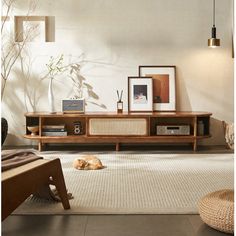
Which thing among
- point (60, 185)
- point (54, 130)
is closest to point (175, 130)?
point (54, 130)

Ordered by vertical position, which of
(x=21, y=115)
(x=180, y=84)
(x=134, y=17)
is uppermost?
(x=134, y=17)

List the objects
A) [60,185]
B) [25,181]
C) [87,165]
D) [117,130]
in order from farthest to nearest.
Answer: [117,130] < [87,165] < [60,185] < [25,181]

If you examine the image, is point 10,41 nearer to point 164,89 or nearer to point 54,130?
point 54,130

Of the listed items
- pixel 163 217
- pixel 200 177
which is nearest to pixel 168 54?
pixel 200 177

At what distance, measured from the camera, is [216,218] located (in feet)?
7.25

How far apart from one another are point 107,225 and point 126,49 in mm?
3845

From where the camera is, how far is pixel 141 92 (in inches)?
229

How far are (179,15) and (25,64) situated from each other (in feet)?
7.86

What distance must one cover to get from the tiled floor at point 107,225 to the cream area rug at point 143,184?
0.11m

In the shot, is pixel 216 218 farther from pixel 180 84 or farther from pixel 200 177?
pixel 180 84

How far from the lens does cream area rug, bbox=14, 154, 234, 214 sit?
8.96 ft

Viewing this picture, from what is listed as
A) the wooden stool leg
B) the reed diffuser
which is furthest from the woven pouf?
the reed diffuser

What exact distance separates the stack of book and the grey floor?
2.94 m

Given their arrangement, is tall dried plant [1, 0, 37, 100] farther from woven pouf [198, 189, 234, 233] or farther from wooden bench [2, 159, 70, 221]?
woven pouf [198, 189, 234, 233]
